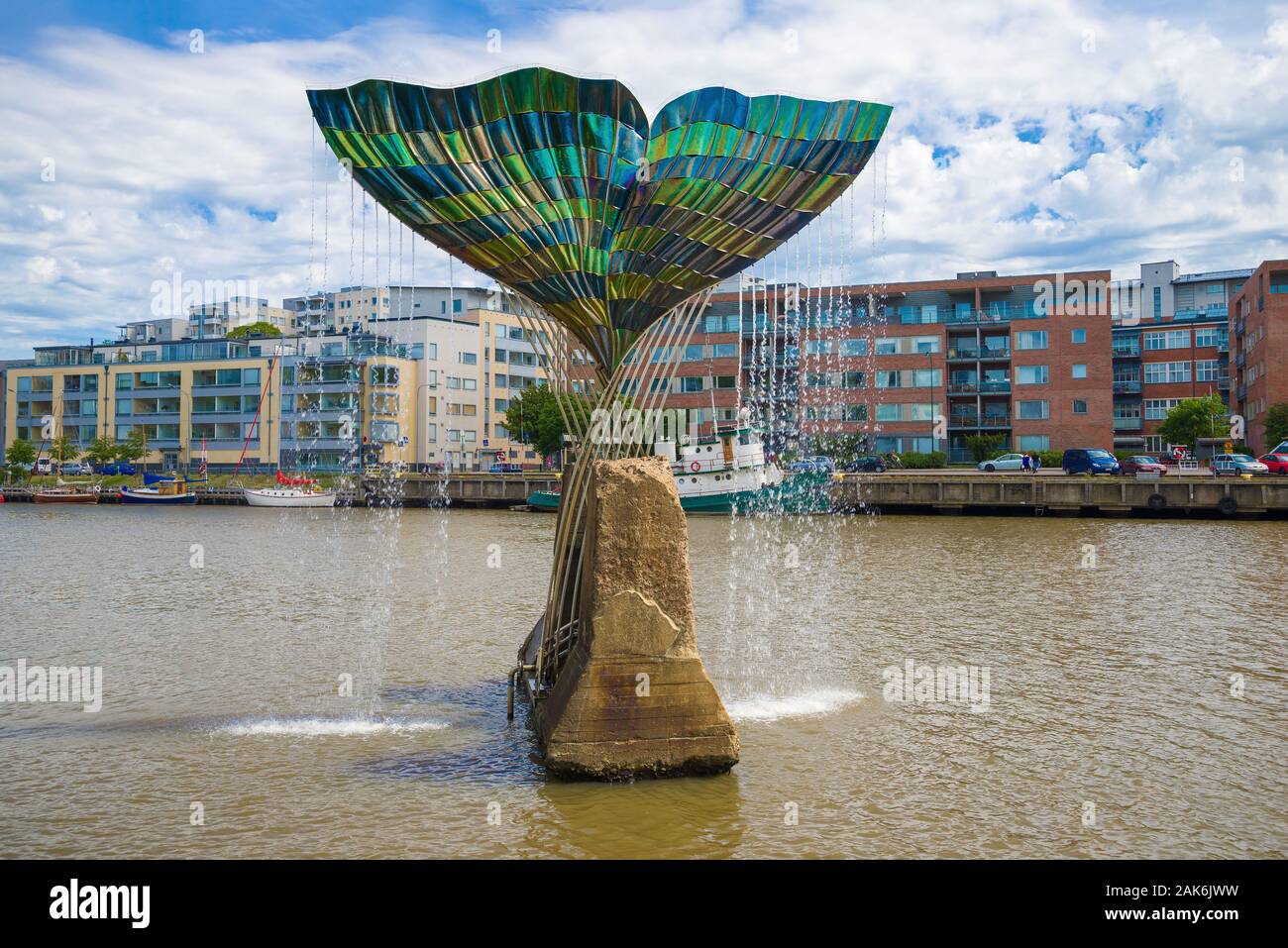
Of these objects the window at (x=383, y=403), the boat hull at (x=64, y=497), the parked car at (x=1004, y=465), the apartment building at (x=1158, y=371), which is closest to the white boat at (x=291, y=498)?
the window at (x=383, y=403)

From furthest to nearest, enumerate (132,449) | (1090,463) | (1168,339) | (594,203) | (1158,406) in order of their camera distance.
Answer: (1168,339)
(1158,406)
(132,449)
(1090,463)
(594,203)

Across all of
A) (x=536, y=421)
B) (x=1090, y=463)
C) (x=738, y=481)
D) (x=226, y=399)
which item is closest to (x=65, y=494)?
(x=226, y=399)

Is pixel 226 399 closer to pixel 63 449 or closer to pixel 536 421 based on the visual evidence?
pixel 63 449

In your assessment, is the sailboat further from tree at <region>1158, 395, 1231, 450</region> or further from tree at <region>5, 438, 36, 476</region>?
tree at <region>1158, 395, 1231, 450</region>

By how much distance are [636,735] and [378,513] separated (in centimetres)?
6252

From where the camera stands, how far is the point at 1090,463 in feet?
212

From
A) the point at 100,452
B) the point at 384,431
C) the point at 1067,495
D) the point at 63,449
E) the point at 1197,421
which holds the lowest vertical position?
the point at 1067,495

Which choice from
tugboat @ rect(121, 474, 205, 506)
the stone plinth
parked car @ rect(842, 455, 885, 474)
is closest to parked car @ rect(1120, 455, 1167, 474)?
parked car @ rect(842, 455, 885, 474)

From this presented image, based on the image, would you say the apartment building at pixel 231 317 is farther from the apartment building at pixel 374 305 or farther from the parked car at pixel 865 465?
the parked car at pixel 865 465

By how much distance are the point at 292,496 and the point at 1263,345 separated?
77103 mm

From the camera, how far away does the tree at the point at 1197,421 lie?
89.4 metres

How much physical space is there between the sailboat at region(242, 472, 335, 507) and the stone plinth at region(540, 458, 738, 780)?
72.1m
